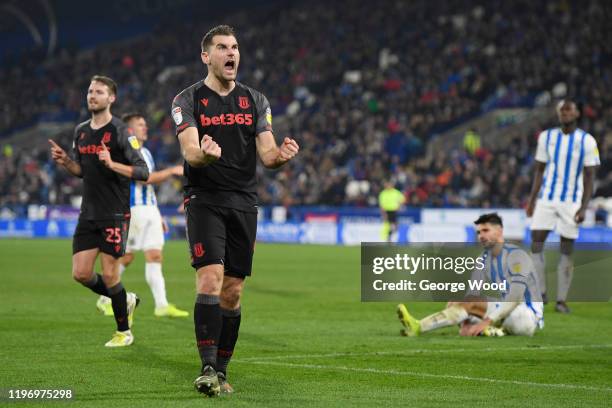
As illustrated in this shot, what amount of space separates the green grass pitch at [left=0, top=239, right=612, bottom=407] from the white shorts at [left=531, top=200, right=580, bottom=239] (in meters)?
1.03

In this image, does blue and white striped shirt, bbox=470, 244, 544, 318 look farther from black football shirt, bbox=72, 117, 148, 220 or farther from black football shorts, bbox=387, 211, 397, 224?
black football shorts, bbox=387, 211, 397, 224

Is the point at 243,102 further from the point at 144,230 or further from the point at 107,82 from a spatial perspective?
the point at 144,230

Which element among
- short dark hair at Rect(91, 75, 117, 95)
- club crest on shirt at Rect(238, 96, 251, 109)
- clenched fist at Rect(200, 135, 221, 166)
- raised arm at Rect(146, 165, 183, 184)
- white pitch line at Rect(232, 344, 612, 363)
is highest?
short dark hair at Rect(91, 75, 117, 95)

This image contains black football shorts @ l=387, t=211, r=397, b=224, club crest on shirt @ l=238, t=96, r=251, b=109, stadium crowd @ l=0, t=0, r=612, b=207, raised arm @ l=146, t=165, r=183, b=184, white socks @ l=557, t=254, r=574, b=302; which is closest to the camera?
club crest on shirt @ l=238, t=96, r=251, b=109

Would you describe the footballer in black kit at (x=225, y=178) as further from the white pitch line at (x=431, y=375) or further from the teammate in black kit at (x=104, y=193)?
the teammate in black kit at (x=104, y=193)

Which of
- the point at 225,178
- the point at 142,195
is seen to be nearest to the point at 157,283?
the point at 142,195

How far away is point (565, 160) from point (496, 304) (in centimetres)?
330

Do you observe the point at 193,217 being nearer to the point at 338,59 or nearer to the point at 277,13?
the point at 338,59

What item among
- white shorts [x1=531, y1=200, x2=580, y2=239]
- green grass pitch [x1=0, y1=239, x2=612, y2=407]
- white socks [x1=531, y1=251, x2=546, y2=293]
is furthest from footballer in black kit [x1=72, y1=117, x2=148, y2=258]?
white shorts [x1=531, y1=200, x2=580, y2=239]

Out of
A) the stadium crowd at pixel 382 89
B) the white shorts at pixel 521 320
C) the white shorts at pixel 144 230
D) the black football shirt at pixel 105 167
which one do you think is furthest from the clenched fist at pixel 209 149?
the stadium crowd at pixel 382 89

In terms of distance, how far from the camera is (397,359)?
8.72m

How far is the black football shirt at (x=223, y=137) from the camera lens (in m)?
6.93

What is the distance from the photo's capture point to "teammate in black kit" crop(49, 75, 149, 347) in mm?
9469

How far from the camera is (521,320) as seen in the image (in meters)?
10.5
